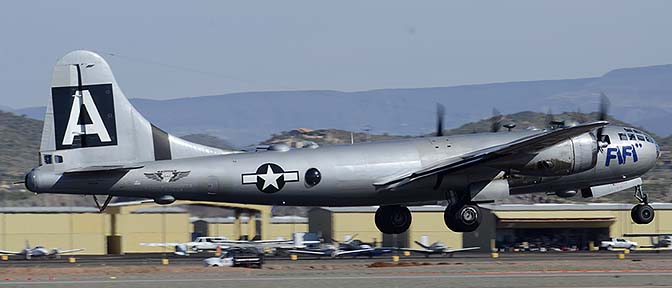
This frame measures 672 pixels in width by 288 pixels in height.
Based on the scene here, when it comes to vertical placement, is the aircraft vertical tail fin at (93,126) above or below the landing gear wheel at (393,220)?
above

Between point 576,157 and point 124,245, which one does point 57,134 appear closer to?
point 576,157

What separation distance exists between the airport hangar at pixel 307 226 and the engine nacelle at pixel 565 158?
1126 inches

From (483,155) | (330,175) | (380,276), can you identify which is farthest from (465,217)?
(380,276)

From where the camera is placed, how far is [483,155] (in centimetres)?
4472

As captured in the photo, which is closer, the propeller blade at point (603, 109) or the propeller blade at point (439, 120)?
the propeller blade at point (603, 109)

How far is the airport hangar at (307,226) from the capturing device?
251 feet

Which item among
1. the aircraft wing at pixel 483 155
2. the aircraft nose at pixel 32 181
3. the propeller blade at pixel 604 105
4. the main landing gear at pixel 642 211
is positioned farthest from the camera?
the main landing gear at pixel 642 211

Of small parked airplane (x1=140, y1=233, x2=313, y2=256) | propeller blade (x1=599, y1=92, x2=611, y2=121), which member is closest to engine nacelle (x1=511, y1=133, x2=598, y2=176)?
propeller blade (x1=599, y1=92, x2=611, y2=121)

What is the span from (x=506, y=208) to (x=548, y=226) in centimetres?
334

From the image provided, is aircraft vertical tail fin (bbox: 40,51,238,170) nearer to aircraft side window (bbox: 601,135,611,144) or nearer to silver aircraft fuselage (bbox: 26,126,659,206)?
silver aircraft fuselage (bbox: 26,126,659,206)

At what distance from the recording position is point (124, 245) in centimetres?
7619

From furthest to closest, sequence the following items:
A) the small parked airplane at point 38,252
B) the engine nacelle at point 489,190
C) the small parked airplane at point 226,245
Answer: the small parked airplane at point 38,252 < the small parked airplane at point 226,245 < the engine nacelle at point 489,190

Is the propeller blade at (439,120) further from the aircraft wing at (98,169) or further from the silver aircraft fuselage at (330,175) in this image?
the aircraft wing at (98,169)

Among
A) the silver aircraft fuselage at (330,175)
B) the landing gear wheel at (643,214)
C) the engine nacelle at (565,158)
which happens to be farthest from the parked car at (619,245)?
the engine nacelle at (565,158)
